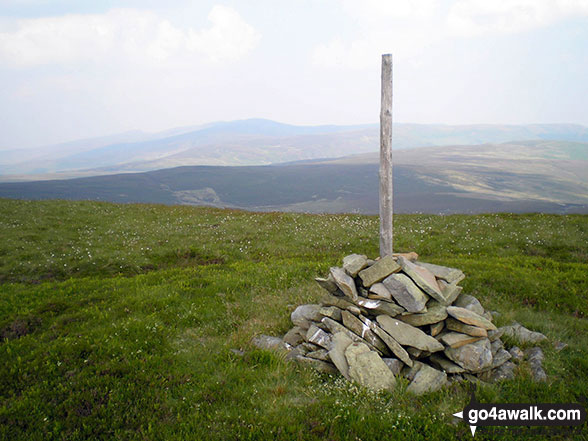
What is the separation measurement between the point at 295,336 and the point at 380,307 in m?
2.49

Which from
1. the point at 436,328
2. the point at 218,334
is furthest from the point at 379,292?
the point at 218,334

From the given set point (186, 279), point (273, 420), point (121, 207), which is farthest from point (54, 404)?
point (121, 207)

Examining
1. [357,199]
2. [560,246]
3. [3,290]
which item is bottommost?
[357,199]

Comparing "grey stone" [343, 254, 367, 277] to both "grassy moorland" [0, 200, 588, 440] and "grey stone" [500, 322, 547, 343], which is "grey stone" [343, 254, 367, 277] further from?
"grey stone" [500, 322, 547, 343]

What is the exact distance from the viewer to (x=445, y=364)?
8.02 metres

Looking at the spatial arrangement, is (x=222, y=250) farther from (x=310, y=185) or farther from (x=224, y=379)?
(x=310, y=185)

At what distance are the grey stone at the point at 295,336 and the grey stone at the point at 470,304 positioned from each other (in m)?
4.79

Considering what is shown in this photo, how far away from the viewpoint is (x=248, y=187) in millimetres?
113250

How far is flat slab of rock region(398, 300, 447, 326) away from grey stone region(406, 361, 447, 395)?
117cm

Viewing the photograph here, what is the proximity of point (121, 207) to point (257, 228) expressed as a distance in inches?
636

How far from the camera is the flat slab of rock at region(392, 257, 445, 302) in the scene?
8.98 m

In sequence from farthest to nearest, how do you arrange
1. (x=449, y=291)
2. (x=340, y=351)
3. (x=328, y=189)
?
(x=328, y=189) → (x=449, y=291) → (x=340, y=351)

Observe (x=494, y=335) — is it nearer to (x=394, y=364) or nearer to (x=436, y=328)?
(x=436, y=328)

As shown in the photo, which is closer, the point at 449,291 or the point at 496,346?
the point at 496,346
